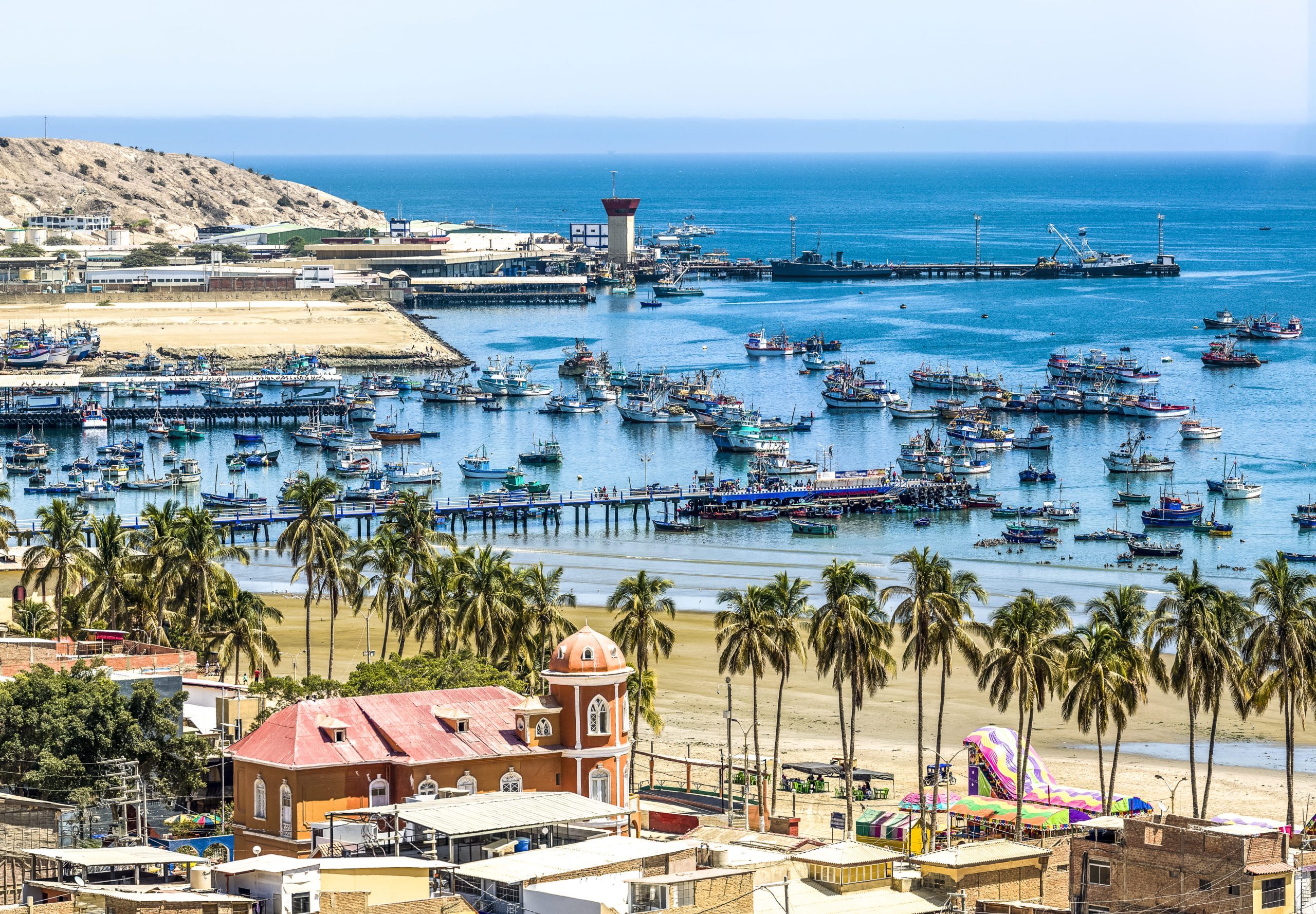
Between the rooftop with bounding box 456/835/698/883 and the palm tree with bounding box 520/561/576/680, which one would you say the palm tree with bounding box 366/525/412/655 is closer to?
the palm tree with bounding box 520/561/576/680

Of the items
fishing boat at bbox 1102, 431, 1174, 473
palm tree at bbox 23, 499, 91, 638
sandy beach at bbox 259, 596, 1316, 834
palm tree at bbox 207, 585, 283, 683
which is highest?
palm tree at bbox 23, 499, 91, 638

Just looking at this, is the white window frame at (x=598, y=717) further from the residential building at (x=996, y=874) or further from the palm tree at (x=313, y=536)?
the palm tree at (x=313, y=536)

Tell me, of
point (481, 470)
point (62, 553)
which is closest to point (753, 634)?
point (62, 553)

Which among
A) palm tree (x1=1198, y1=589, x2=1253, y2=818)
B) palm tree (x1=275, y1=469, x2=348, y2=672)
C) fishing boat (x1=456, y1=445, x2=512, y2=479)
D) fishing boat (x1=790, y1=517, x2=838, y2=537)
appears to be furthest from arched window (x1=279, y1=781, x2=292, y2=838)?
fishing boat (x1=456, y1=445, x2=512, y2=479)

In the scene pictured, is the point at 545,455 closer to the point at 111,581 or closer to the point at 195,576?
the point at 111,581

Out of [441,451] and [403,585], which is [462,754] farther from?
[441,451]

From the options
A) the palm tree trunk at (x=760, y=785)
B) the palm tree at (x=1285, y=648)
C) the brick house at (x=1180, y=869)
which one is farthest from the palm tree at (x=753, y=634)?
the brick house at (x=1180, y=869)

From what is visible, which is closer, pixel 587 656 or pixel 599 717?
pixel 587 656
